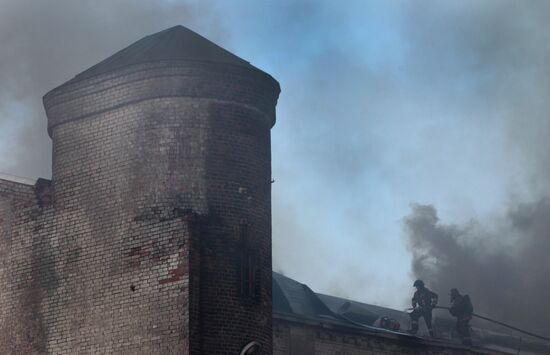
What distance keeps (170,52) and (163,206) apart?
2850 millimetres

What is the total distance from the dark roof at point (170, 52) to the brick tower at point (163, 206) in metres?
0.04

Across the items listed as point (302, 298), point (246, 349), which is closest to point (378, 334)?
point (302, 298)

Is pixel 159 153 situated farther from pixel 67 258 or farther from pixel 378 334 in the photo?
pixel 378 334

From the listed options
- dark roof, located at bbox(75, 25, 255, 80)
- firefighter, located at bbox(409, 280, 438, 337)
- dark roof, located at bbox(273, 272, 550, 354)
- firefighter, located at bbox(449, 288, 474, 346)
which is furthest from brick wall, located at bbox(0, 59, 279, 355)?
firefighter, located at bbox(449, 288, 474, 346)

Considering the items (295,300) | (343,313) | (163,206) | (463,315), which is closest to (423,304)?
(463,315)

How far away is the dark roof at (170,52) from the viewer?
703 inches

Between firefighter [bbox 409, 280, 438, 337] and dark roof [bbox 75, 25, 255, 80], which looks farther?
firefighter [bbox 409, 280, 438, 337]

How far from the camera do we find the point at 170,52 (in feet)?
59.3

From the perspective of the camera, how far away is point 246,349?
1659cm

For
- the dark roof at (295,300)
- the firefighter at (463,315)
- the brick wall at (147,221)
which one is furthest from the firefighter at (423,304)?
the brick wall at (147,221)

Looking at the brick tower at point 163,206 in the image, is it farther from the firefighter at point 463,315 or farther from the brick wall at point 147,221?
the firefighter at point 463,315

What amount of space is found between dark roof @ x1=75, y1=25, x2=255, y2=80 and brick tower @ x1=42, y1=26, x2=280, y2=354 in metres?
0.04

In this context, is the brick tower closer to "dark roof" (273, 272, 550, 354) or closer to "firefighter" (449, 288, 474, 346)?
"dark roof" (273, 272, 550, 354)

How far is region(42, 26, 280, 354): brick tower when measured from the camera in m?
16.6
